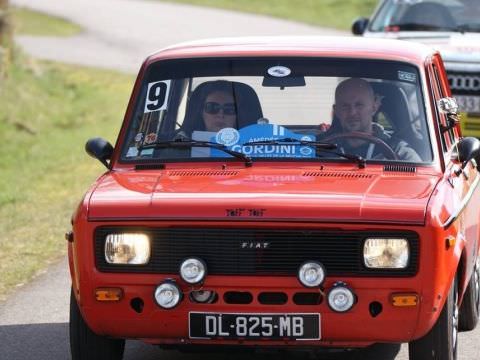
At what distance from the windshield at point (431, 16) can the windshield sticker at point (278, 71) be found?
7.64 m

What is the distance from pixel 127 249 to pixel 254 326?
2.22 ft

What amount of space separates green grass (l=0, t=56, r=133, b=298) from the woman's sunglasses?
2.62 meters

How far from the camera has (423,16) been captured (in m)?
15.4

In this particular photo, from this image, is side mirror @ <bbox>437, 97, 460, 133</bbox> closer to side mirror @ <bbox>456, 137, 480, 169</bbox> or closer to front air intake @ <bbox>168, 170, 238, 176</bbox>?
side mirror @ <bbox>456, 137, 480, 169</bbox>

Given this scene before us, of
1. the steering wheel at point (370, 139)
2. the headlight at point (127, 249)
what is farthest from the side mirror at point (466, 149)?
the headlight at point (127, 249)

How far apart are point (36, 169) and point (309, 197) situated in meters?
11.1

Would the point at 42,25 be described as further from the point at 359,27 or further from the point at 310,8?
the point at 359,27

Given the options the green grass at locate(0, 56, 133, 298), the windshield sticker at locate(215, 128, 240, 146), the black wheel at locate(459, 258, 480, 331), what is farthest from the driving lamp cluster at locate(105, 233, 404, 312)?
the green grass at locate(0, 56, 133, 298)

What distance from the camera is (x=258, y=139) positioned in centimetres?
756

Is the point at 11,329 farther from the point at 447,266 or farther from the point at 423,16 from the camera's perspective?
the point at 423,16

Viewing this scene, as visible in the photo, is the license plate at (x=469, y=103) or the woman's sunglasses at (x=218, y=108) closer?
the woman's sunglasses at (x=218, y=108)

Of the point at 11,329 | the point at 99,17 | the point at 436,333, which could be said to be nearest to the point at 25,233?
the point at 11,329

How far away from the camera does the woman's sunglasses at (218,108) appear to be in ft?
25.5

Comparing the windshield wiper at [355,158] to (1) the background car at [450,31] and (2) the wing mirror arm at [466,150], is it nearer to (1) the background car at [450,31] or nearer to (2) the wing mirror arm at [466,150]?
(2) the wing mirror arm at [466,150]
